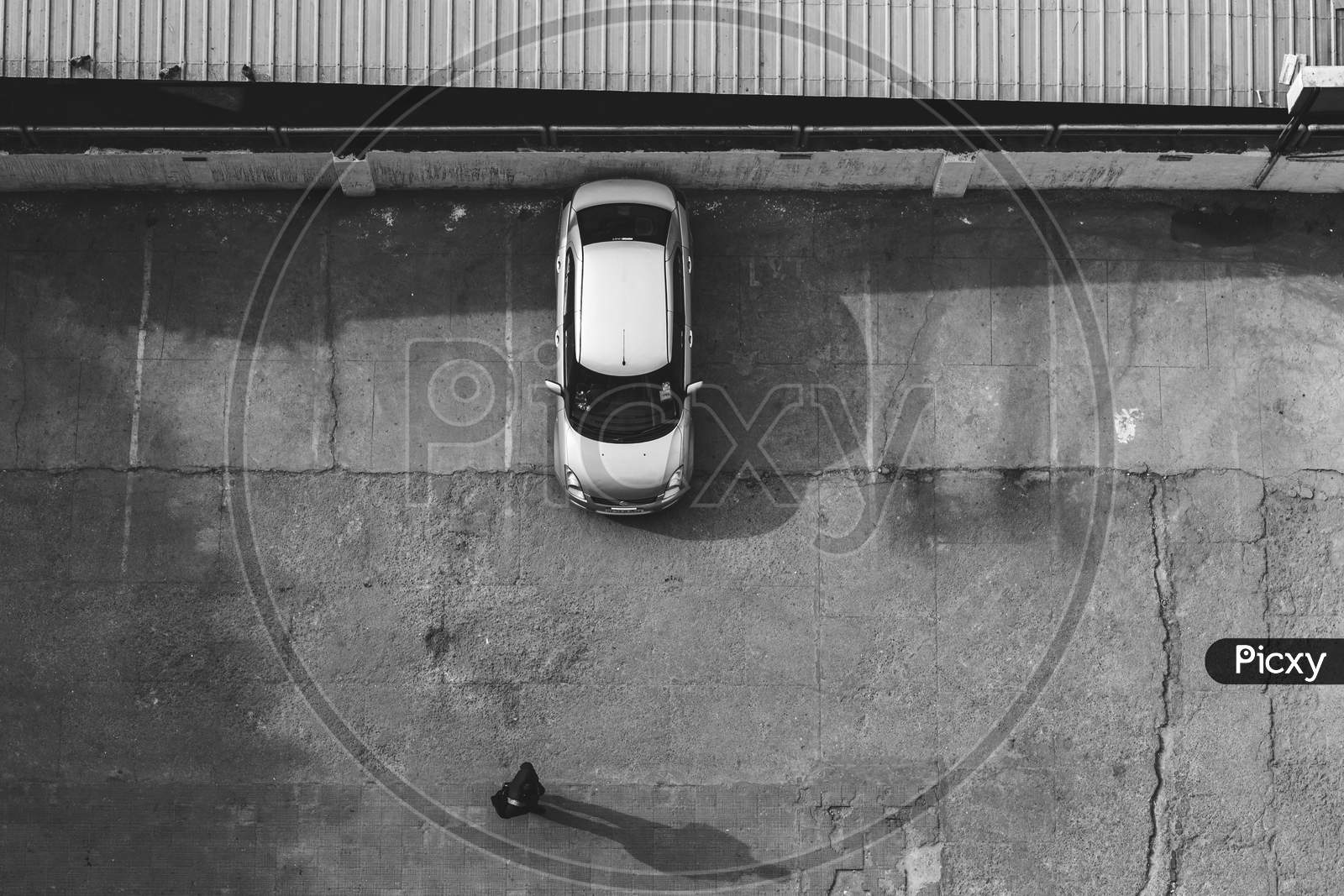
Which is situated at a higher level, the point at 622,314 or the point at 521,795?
the point at 622,314

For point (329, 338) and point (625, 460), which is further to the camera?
point (329, 338)

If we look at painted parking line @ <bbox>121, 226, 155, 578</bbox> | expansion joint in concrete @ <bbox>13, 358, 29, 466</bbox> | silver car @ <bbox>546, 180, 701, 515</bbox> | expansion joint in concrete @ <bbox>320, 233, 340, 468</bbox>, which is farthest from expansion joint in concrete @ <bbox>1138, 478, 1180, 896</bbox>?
expansion joint in concrete @ <bbox>13, 358, 29, 466</bbox>

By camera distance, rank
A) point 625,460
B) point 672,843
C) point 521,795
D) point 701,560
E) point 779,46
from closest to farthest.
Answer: point 779,46
point 521,795
point 625,460
point 672,843
point 701,560

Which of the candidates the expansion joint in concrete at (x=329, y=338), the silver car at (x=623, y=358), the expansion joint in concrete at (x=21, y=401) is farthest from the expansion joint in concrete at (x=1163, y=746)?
the expansion joint in concrete at (x=21, y=401)

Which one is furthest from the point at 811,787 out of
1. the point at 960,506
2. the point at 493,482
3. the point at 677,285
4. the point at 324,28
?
the point at 324,28

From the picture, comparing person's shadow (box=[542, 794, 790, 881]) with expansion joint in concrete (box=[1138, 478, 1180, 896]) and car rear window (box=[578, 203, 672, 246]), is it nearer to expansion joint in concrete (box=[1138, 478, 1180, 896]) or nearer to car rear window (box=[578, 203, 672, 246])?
expansion joint in concrete (box=[1138, 478, 1180, 896])

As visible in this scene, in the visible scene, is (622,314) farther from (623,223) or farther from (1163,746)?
(1163,746)

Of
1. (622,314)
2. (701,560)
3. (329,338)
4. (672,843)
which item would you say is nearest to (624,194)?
(622,314)

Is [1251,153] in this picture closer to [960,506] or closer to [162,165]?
[960,506]
